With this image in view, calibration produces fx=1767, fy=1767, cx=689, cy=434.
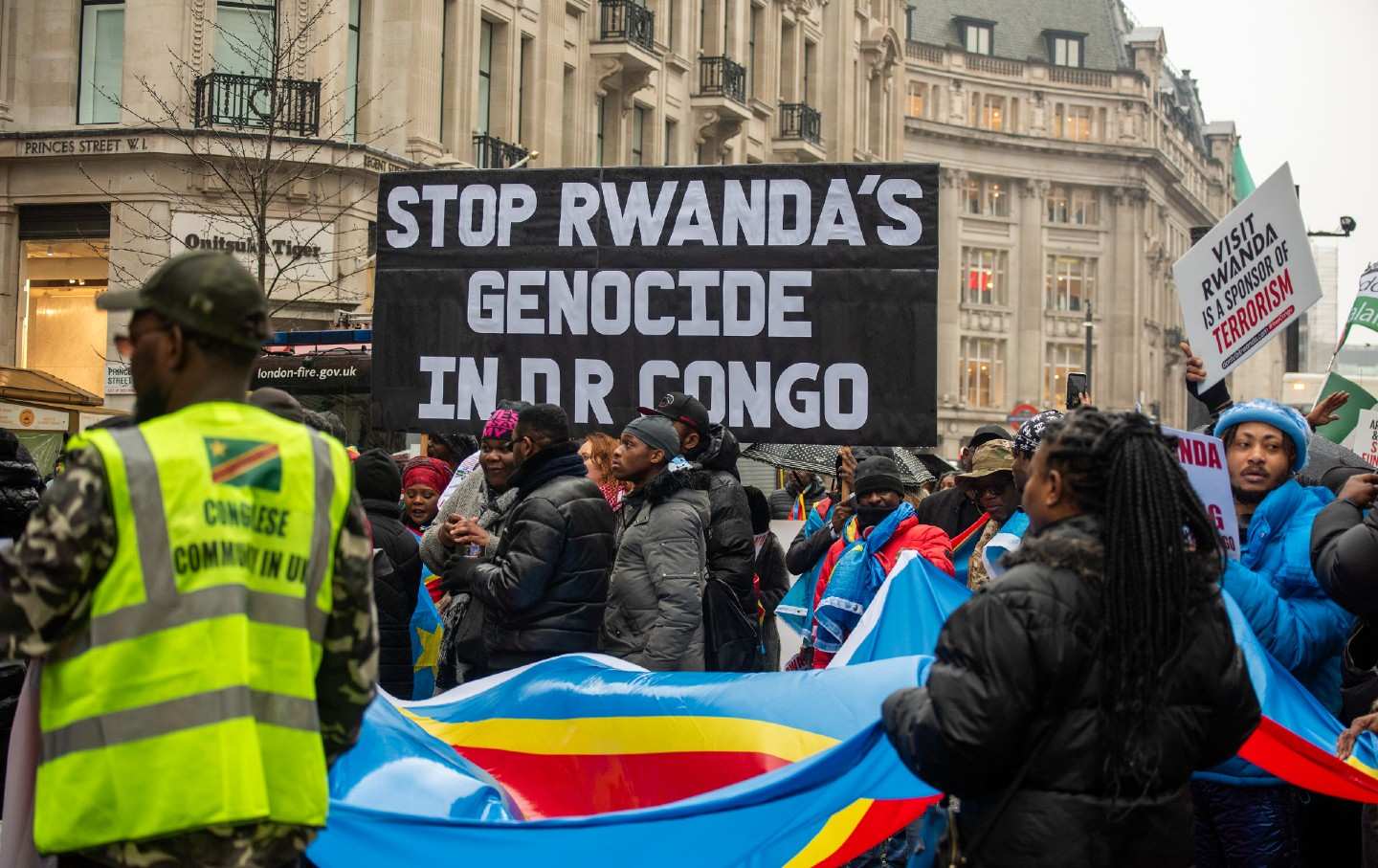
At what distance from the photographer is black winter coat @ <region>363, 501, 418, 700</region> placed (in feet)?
25.1

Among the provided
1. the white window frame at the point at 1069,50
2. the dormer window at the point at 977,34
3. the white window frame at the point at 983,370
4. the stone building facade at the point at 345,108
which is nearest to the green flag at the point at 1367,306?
the stone building facade at the point at 345,108

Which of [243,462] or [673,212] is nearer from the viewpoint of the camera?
[243,462]

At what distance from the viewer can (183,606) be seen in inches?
131

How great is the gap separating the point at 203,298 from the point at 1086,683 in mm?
1945

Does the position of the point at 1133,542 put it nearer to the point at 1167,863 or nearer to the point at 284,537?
the point at 1167,863

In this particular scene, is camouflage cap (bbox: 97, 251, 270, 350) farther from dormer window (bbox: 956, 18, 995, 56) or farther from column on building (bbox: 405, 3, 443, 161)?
dormer window (bbox: 956, 18, 995, 56)

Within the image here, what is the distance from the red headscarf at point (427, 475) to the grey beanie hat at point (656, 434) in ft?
8.06

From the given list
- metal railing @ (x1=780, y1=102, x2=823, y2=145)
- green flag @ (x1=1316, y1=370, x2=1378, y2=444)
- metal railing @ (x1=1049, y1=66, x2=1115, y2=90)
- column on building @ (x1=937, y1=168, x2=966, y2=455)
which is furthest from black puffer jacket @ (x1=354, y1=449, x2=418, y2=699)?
metal railing @ (x1=1049, y1=66, x2=1115, y2=90)

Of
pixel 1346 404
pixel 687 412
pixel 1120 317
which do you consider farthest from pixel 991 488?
pixel 1120 317

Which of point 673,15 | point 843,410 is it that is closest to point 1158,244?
point 673,15

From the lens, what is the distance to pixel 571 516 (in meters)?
6.96

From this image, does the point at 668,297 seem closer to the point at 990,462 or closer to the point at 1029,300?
the point at 990,462

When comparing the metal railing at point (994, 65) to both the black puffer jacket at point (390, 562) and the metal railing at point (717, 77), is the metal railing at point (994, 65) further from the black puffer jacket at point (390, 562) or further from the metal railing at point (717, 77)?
the black puffer jacket at point (390, 562)

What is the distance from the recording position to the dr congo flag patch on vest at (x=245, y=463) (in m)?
3.39
